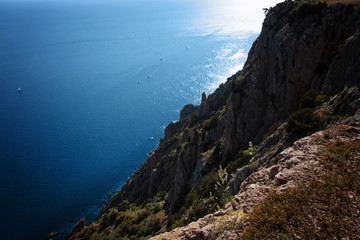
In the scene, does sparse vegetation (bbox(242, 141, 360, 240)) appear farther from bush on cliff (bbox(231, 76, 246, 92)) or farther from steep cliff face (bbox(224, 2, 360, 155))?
bush on cliff (bbox(231, 76, 246, 92))

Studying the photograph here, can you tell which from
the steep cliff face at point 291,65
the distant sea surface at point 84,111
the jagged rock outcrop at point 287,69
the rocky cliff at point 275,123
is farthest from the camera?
the distant sea surface at point 84,111

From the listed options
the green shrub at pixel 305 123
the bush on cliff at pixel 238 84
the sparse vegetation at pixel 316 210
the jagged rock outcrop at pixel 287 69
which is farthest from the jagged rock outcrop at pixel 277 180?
the bush on cliff at pixel 238 84

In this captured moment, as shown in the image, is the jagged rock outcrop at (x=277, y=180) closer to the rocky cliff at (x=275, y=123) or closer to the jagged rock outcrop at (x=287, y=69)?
the rocky cliff at (x=275, y=123)

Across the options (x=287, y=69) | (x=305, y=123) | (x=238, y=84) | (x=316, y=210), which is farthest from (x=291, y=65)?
(x=316, y=210)

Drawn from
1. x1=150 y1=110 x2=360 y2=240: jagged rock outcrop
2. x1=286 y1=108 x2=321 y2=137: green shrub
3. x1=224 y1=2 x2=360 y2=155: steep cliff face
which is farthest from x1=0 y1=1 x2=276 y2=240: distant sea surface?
x1=286 y1=108 x2=321 y2=137: green shrub

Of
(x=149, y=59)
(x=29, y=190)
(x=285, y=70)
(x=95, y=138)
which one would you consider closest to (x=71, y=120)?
(x=95, y=138)

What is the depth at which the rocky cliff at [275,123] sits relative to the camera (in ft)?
30.9

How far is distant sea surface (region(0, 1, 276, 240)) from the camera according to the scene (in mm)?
63312

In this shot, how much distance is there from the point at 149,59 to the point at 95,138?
82.4 meters

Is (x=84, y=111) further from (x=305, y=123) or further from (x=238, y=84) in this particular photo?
(x=305, y=123)

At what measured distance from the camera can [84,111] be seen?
105 metres

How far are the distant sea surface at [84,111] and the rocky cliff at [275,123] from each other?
34.1m

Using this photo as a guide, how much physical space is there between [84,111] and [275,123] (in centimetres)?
10288

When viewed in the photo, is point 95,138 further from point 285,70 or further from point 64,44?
point 64,44
